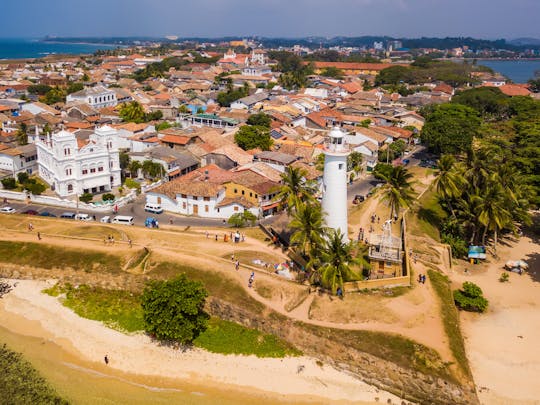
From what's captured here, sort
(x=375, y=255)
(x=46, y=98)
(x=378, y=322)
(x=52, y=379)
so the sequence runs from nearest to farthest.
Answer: (x=52, y=379) < (x=378, y=322) < (x=375, y=255) < (x=46, y=98)

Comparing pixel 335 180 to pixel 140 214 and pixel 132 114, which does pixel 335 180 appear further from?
pixel 132 114

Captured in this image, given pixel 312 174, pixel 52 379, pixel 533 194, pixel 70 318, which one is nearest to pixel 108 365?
pixel 52 379

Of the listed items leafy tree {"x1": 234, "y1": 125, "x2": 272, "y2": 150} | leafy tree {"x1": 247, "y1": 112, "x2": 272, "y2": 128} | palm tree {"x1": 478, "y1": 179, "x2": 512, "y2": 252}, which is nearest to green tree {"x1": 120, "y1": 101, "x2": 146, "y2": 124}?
leafy tree {"x1": 247, "y1": 112, "x2": 272, "y2": 128}

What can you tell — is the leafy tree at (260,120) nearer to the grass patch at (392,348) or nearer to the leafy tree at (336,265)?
the leafy tree at (336,265)

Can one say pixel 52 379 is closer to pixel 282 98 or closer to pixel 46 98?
pixel 282 98

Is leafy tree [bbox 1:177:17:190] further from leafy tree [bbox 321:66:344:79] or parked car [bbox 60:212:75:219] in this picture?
leafy tree [bbox 321:66:344:79]

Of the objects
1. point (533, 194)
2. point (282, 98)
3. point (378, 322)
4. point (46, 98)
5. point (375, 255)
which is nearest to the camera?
point (378, 322)

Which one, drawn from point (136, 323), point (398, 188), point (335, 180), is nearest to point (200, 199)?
point (136, 323)
